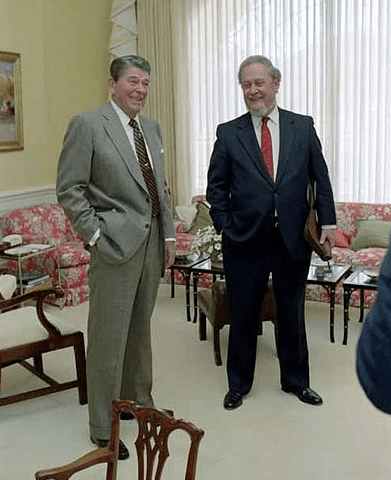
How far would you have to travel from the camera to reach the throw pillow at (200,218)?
20.2 ft

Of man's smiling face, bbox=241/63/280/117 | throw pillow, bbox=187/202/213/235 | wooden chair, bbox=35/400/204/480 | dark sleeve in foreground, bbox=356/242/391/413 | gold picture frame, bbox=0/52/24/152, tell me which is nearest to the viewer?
dark sleeve in foreground, bbox=356/242/391/413

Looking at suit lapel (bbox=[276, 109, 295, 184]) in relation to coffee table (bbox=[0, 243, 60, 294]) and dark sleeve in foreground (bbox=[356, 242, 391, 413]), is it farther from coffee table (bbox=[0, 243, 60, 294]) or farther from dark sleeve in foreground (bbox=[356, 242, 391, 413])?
coffee table (bbox=[0, 243, 60, 294])

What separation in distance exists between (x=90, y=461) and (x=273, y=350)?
9.11ft

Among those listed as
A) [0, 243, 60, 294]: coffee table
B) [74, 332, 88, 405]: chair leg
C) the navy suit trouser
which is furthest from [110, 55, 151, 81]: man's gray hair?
[0, 243, 60, 294]: coffee table

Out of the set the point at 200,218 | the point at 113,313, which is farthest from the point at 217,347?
the point at 200,218

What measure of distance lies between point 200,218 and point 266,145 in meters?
2.94

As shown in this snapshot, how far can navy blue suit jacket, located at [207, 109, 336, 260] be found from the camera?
3.22 m

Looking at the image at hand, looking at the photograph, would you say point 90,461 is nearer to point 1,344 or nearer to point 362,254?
point 1,344

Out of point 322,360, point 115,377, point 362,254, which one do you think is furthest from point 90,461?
point 362,254

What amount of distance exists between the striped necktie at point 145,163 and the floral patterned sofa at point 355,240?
256cm

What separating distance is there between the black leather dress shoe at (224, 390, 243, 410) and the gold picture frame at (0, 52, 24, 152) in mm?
3463

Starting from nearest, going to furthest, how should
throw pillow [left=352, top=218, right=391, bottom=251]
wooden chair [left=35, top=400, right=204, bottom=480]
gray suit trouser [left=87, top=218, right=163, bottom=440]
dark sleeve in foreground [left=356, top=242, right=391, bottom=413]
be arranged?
dark sleeve in foreground [left=356, top=242, right=391, bottom=413]
wooden chair [left=35, top=400, right=204, bottom=480]
gray suit trouser [left=87, top=218, right=163, bottom=440]
throw pillow [left=352, top=218, right=391, bottom=251]

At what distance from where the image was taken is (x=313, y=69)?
20.1ft

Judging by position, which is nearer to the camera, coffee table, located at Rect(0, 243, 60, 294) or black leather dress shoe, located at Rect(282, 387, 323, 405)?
black leather dress shoe, located at Rect(282, 387, 323, 405)
